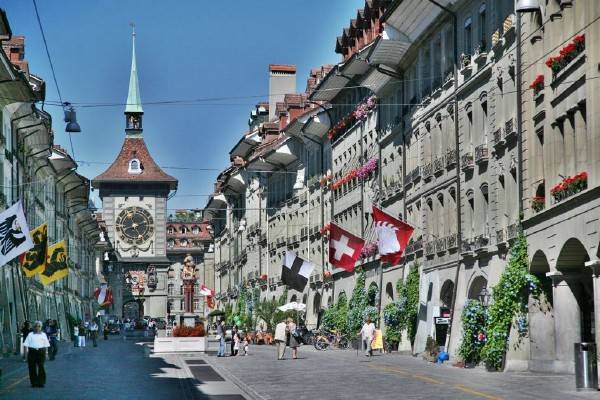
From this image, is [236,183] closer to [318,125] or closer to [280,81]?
[280,81]

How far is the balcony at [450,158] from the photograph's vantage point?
4963 centimetres

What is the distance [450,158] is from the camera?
50219mm

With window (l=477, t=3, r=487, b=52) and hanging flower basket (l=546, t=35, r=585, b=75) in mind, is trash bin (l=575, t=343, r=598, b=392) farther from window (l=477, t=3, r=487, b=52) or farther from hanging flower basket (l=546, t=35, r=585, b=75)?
window (l=477, t=3, r=487, b=52)

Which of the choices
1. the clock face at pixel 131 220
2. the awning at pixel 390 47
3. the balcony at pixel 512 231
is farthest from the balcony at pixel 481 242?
the clock face at pixel 131 220

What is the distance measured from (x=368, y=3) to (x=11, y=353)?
23.4 metres

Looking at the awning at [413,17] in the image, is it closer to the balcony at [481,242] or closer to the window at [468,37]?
the window at [468,37]

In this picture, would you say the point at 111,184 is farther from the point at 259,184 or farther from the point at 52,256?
the point at 52,256

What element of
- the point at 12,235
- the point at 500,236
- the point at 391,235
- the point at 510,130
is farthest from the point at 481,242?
the point at 12,235

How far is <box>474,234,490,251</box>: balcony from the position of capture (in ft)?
147

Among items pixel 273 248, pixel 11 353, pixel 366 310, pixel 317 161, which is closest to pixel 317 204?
pixel 317 161

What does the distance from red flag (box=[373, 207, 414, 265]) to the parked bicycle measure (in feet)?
65.6

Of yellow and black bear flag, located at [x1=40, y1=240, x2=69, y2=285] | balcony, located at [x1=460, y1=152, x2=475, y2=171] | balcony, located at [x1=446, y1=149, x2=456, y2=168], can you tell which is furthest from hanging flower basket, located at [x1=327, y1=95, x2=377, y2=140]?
balcony, located at [x1=460, y1=152, x2=475, y2=171]

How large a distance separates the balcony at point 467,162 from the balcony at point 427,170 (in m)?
5.47

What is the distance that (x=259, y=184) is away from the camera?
369 ft
